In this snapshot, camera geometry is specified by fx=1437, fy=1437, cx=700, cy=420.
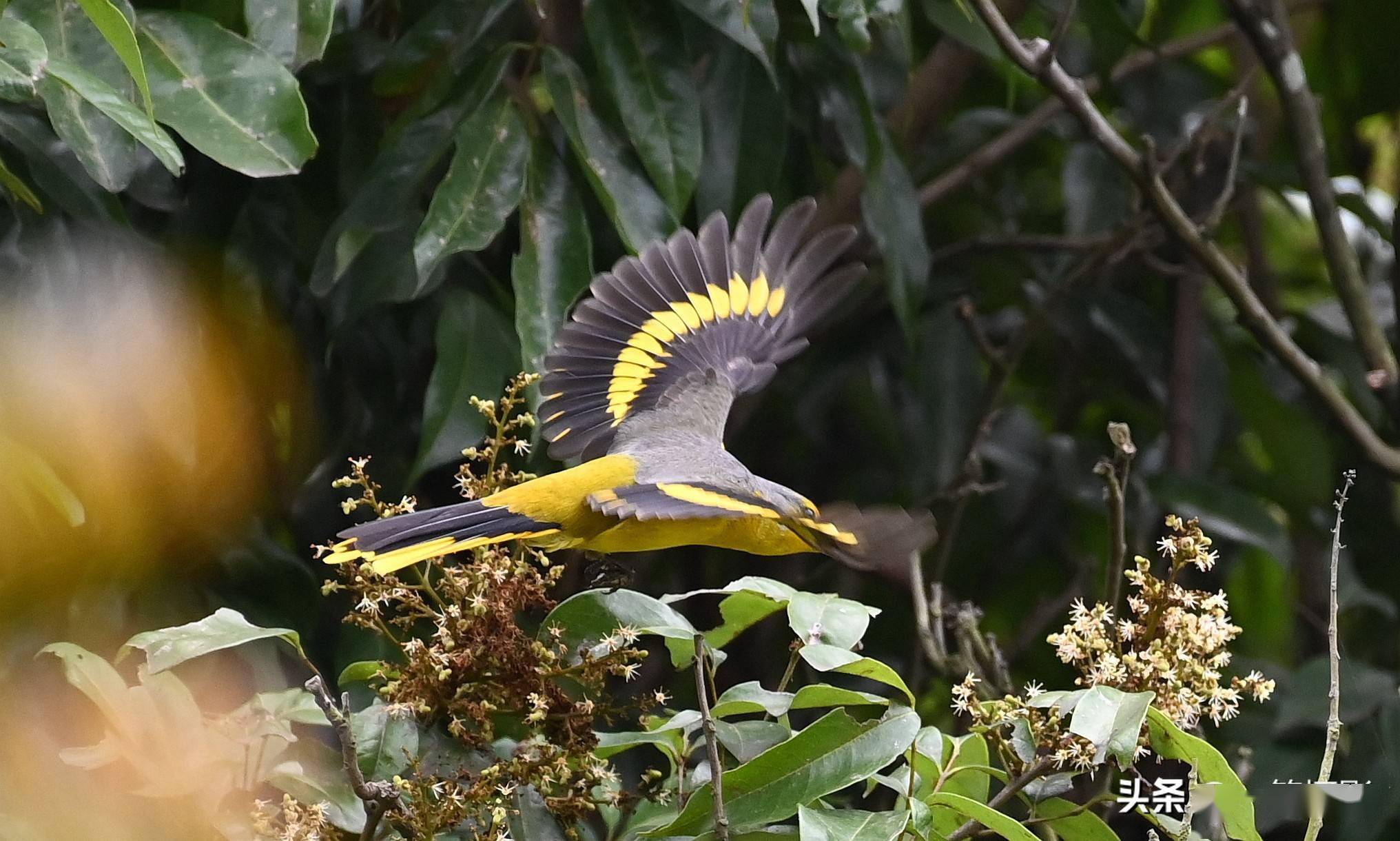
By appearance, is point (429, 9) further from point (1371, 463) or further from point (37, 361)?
point (1371, 463)

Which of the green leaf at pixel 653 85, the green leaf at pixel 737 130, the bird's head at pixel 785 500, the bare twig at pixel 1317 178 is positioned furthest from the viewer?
the bare twig at pixel 1317 178

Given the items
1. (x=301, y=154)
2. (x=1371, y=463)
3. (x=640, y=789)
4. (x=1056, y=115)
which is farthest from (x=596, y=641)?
(x=1056, y=115)

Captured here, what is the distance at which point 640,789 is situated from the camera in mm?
902

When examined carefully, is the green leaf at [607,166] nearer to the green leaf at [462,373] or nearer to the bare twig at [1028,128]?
the green leaf at [462,373]

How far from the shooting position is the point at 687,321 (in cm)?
146

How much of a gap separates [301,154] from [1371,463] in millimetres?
1355

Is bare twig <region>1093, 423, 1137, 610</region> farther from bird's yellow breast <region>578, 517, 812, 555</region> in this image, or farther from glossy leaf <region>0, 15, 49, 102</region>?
glossy leaf <region>0, 15, 49, 102</region>

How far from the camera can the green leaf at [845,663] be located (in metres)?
0.81

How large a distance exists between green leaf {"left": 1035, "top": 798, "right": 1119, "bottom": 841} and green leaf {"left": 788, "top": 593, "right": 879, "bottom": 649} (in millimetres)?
151

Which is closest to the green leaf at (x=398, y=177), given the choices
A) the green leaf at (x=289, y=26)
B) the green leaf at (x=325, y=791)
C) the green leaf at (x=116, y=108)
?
the green leaf at (x=289, y=26)

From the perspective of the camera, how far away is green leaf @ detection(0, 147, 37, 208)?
107cm

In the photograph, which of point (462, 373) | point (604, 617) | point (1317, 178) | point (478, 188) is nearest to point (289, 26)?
point (478, 188)

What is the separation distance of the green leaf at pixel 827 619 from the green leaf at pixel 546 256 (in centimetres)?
38

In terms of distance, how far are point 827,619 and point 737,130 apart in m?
0.73
